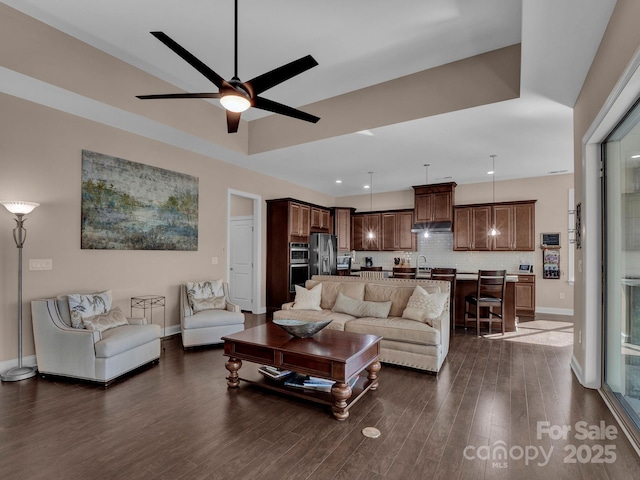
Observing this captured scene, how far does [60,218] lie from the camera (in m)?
3.78

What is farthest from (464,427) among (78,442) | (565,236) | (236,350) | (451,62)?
(565,236)

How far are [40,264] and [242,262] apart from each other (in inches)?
146

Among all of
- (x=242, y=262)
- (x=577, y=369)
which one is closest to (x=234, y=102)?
(x=577, y=369)

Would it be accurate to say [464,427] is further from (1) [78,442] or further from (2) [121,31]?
(2) [121,31]

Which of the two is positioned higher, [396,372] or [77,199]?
[77,199]

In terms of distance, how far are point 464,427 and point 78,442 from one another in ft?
8.74

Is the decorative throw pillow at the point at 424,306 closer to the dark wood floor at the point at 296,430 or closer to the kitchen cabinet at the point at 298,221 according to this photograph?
the dark wood floor at the point at 296,430

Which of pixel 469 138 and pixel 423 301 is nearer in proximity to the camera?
pixel 423 301

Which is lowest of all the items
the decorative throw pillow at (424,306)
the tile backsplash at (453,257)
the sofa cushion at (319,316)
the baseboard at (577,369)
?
→ the baseboard at (577,369)

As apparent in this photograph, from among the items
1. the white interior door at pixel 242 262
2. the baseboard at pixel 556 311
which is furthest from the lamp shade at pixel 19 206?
the baseboard at pixel 556 311

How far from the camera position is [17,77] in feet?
10.4

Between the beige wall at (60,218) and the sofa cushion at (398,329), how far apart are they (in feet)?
9.79

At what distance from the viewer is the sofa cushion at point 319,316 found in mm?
3859

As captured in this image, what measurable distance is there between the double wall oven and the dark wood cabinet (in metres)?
3.48
